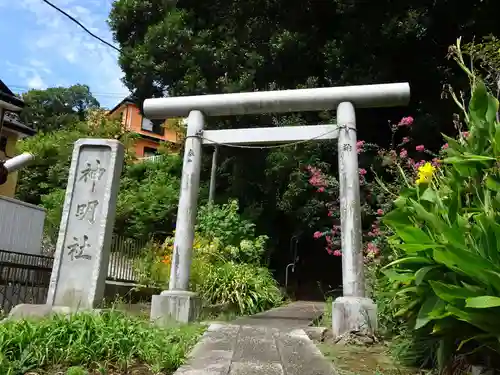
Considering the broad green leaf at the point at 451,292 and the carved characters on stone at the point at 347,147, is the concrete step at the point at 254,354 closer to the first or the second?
the broad green leaf at the point at 451,292

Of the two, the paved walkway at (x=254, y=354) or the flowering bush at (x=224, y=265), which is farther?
the flowering bush at (x=224, y=265)

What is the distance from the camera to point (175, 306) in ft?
19.9

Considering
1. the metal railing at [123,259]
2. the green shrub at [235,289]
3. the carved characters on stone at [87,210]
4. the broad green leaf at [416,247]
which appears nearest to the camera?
the broad green leaf at [416,247]

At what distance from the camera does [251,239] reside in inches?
457

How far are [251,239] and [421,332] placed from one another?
787 centimetres

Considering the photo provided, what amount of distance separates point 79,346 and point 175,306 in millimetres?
2708

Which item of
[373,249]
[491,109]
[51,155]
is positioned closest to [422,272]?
[491,109]

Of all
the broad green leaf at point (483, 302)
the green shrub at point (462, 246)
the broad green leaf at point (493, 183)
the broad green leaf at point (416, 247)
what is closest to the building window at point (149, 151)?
the green shrub at point (462, 246)

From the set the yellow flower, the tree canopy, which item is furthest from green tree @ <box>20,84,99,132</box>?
the yellow flower

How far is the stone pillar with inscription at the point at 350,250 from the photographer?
540 centimetres

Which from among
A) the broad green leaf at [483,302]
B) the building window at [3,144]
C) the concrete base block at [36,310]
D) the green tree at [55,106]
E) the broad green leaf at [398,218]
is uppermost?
the green tree at [55,106]

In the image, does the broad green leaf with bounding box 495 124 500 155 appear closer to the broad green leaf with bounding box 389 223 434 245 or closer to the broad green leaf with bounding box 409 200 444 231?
the broad green leaf with bounding box 409 200 444 231

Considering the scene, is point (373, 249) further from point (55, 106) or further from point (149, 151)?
point (55, 106)

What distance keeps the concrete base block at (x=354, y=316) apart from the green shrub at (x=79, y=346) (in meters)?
2.27
